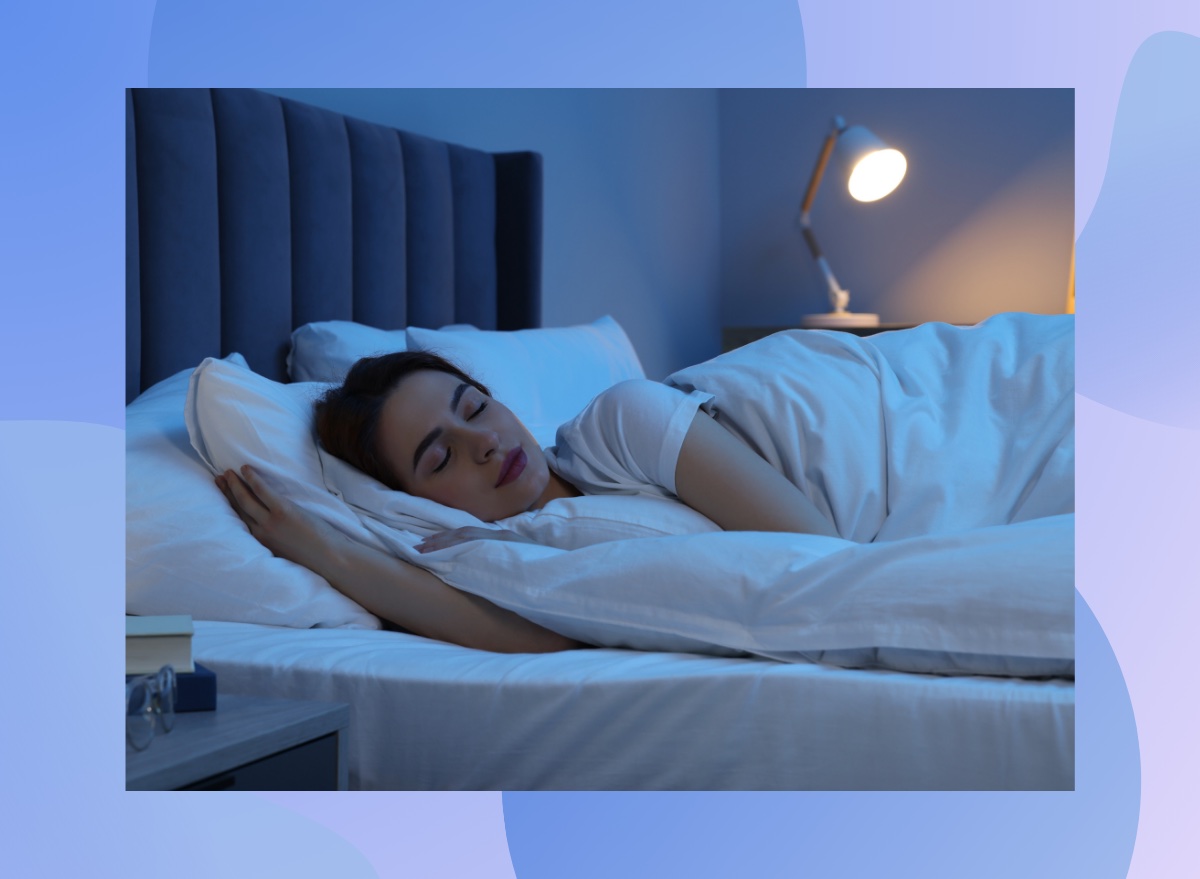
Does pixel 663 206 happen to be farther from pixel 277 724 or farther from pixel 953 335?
pixel 277 724

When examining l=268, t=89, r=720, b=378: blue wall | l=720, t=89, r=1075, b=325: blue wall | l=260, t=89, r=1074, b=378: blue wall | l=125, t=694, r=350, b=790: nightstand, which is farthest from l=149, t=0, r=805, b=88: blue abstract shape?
l=720, t=89, r=1075, b=325: blue wall

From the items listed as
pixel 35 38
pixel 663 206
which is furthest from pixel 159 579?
pixel 663 206

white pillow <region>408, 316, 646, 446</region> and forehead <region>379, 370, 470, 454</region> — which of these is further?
white pillow <region>408, 316, 646, 446</region>

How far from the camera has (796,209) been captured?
3730 mm

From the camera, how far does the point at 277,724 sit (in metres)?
0.79

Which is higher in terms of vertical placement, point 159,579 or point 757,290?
point 757,290

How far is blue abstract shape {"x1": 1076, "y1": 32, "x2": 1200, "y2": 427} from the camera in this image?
2.87 ft

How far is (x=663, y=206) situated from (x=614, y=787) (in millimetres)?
2651

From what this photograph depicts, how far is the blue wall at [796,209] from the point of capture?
3139mm

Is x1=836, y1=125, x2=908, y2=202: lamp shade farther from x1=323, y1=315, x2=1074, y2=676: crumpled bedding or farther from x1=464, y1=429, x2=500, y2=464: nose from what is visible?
x1=464, y1=429, x2=500, y2=464: nose

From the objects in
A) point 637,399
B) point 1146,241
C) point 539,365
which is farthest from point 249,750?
point 539,365

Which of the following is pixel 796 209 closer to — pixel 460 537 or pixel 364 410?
pixel 364 410

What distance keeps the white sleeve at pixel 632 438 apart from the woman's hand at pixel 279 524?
0.30 metres

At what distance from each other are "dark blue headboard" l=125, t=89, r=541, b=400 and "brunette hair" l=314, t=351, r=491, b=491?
32 centimetres
